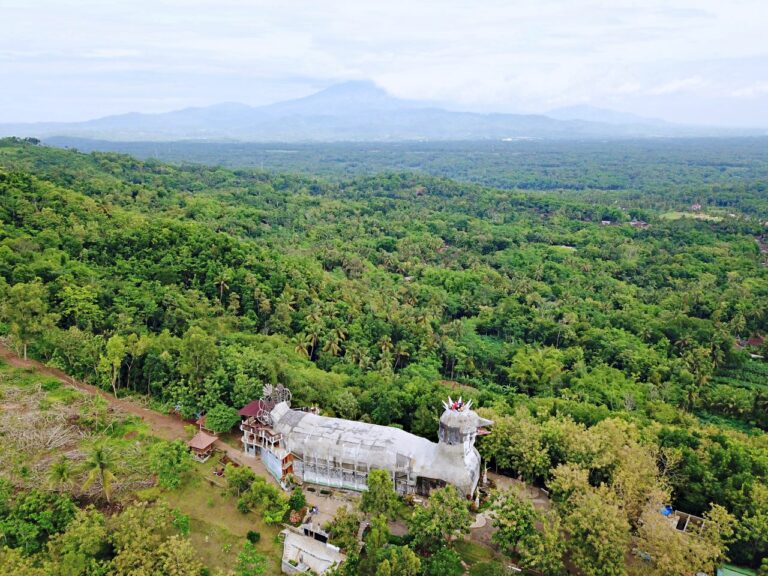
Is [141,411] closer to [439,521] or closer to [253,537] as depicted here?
[253,537]

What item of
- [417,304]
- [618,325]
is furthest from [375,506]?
[618,325]

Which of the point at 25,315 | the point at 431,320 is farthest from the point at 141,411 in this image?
the point at 431,320

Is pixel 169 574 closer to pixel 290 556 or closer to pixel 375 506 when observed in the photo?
pixel 290 556

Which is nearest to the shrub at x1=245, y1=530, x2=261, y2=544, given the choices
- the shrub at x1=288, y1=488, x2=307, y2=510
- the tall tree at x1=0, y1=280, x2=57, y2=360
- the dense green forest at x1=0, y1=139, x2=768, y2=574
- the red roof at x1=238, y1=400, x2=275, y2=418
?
the shrub at x1=288, y1=488, x2=307, y2=510

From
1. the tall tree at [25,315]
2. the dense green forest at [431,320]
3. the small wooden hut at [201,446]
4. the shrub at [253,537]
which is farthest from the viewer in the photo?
the tall tree at [25,315]

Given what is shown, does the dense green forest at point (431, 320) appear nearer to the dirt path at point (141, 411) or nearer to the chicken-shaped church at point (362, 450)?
the dirt path at point (141, 411)

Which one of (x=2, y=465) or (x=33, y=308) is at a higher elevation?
(x=33, y=308)

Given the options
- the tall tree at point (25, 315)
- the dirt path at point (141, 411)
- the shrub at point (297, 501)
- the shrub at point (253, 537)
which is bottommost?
the shrub at point (253, 537)

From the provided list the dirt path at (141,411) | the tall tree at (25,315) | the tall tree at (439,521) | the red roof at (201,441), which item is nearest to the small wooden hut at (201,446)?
the red roof at (201,441)
